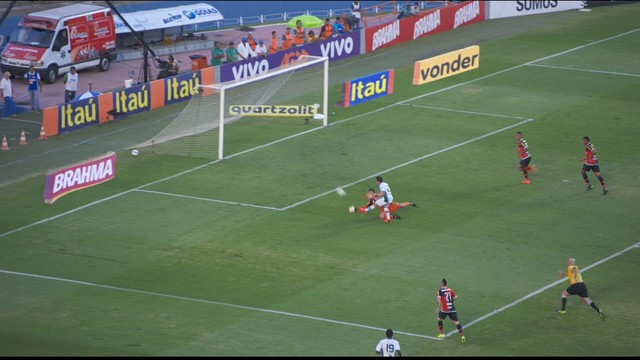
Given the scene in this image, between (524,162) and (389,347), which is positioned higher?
(389,347)

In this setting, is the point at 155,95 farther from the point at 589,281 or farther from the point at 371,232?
the point at 589,281

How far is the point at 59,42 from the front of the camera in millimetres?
57812

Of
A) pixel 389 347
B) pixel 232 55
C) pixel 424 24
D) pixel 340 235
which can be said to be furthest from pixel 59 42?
pixel 389 347

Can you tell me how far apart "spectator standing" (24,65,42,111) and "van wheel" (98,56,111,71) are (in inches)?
290

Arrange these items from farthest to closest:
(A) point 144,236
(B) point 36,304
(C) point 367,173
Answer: (C) point 367,173 < (A) point 144,236 < (B) point 36,304

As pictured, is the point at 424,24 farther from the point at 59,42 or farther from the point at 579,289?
the point at 579,289

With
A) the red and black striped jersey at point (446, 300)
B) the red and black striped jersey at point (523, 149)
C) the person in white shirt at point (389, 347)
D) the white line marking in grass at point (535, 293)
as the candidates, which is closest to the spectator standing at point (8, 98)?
the red and black striped jersey at point (523, 149)

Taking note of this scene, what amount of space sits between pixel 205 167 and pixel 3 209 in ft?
25.6

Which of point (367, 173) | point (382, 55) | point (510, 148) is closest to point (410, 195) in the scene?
point (367, 173)

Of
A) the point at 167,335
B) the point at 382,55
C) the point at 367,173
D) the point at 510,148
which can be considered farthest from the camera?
the point at 382,55

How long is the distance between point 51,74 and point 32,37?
2010mm

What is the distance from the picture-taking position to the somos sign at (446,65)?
2242 inches

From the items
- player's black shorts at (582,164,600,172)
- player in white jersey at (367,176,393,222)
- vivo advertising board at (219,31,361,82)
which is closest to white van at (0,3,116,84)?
vivo advertising board at (219,31,361,82)

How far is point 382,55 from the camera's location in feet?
209
